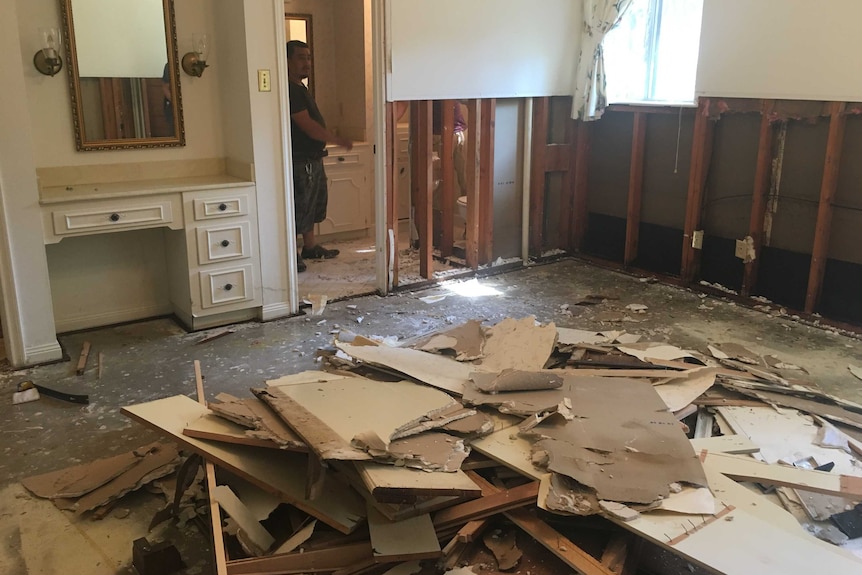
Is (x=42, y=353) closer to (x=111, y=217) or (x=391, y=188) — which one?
(x=111, y=217)

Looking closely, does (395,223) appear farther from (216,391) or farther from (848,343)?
(848,343)

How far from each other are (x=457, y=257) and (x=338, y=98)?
199 cm

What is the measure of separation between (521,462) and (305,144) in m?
3.77

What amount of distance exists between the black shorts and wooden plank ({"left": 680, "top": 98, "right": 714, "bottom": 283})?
278 cm

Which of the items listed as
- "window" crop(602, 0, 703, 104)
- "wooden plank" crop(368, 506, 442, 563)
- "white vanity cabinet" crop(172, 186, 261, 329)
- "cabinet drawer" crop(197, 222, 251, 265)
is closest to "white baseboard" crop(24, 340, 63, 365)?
"white vanity cabinet" crop(172, 186, 261, 329)

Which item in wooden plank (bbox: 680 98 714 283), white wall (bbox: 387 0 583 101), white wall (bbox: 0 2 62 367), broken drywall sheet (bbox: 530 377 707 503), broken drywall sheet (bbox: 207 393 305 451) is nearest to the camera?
broken drywall sheet (bbox: 530 377 707 503)

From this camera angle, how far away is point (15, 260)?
3.55m

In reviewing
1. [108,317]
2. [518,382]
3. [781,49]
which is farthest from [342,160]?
[518,382]

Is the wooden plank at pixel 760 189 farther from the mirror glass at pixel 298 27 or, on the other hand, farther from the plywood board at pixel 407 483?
the mirror glass at pixel 298 27

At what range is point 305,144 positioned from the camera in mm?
5406

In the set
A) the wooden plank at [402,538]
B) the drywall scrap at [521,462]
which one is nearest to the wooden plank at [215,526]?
the drywall scrap at [521,462]

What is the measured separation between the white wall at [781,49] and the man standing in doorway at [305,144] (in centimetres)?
278

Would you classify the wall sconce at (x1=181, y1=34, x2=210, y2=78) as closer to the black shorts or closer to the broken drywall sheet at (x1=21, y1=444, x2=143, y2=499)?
the black shorts

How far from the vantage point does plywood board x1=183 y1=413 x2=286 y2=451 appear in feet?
7.68
